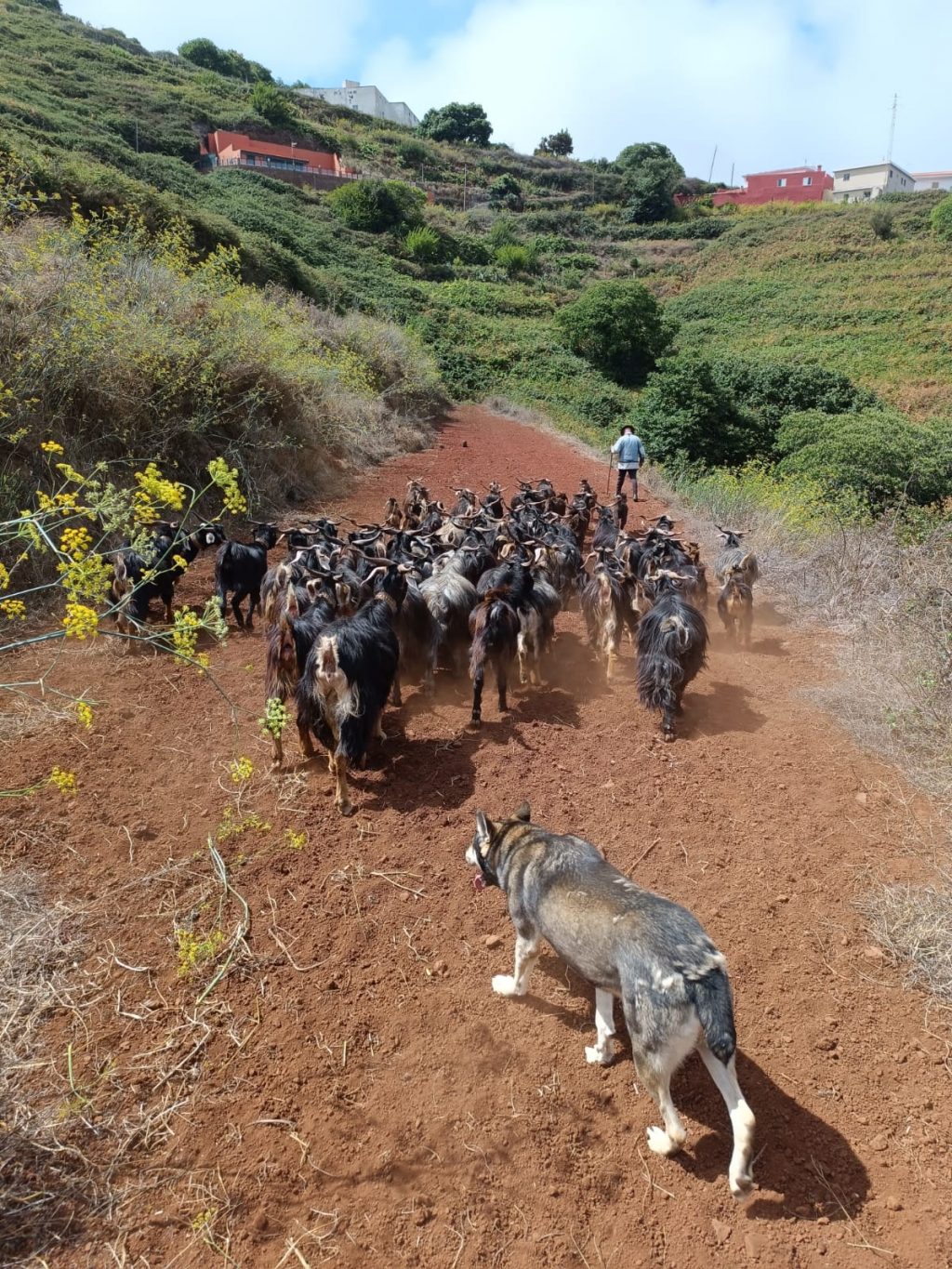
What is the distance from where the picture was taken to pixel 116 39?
63375mm

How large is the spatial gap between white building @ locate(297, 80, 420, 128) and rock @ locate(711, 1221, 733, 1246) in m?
102

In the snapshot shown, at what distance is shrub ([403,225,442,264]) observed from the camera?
1719 inches

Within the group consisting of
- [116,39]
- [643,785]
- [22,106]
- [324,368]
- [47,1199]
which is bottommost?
[47,1199]

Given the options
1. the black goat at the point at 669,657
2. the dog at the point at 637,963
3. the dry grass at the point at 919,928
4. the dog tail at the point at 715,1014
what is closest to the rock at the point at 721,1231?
the dog at the point at 637,963

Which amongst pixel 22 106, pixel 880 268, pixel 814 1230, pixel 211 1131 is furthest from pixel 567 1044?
pixel 880 268

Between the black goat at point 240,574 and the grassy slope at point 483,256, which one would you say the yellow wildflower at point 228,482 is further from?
the grassy slope at point 483,256

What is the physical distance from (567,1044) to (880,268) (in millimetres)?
53273

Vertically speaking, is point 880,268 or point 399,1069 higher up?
point 880,268

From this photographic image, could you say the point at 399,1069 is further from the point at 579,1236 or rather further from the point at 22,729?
the point at 22,729

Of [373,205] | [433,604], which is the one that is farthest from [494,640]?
[373,205]

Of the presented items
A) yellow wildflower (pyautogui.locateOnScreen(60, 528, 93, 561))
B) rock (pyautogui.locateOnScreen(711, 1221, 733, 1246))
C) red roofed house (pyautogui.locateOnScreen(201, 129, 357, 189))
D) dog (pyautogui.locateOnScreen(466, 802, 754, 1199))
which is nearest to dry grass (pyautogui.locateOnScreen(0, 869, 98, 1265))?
dog (pyautogui.locateOnScreen(466, 802, 754, 1199))

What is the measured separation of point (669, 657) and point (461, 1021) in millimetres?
3794

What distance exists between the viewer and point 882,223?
156 feet

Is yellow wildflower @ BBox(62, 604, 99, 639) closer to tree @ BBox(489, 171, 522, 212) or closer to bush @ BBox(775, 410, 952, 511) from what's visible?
bush @ BBox(775, 410, 952, 511)
